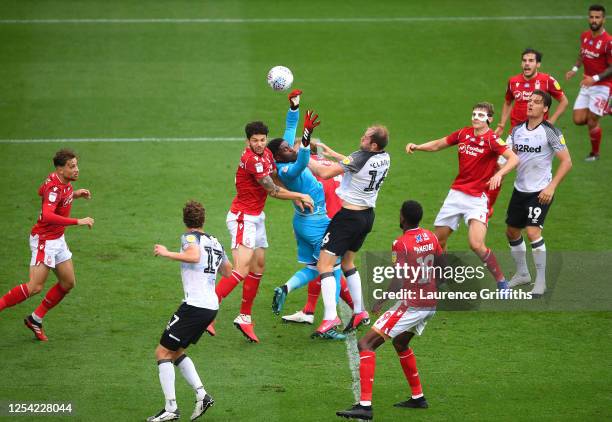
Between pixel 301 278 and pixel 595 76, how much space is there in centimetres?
772

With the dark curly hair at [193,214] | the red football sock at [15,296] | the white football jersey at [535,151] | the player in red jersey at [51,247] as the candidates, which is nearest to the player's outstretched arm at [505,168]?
the white football jersey at [535,151]

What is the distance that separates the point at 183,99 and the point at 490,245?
8.13m

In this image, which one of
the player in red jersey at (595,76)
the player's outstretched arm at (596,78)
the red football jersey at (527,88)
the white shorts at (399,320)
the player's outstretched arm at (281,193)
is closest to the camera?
the white shorts at (399,320)

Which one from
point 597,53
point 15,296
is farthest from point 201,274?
point 597,53

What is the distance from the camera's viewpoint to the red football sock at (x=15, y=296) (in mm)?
10211

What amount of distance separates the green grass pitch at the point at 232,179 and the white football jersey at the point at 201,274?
1100 mm

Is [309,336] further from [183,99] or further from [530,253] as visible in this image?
[183,99]

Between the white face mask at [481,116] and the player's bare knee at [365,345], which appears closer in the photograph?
the player's bare knee at [365,345]

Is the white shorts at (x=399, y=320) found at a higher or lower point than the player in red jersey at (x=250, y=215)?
lower

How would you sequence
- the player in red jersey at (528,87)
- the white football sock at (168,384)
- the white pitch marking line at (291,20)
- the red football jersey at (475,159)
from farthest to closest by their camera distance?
the white pitch marking line at (291,20)
the player in red jersey at (528,87)
the red football jersey at (475,159)
the white football sock at (168,384)

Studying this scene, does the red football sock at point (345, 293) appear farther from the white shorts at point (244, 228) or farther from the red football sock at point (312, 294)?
the white shorts at point (244, 228)

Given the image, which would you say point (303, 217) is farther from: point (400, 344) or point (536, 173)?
point (536, 173)

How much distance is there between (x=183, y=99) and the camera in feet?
61.5

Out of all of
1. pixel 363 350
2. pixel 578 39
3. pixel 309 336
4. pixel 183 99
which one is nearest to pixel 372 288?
pixel 309 336
